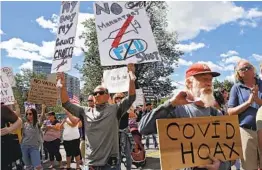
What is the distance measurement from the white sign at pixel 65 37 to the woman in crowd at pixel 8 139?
1279mm

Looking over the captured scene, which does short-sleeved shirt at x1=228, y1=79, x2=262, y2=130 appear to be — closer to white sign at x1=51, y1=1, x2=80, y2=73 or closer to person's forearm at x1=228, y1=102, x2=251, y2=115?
person's forearm at x1=228, y1=102, x2=251, y2=115

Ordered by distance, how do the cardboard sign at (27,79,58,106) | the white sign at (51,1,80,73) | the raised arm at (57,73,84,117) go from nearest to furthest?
the raised arm at (57,73,84,117), the white sign at (51,1,80,73), the cardboard sign at (27,79,58,106)

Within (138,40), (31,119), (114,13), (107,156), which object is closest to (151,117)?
(107,156)

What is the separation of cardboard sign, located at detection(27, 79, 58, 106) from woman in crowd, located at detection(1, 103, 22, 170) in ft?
10.6

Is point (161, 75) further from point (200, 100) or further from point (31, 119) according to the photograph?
point (200, 100)

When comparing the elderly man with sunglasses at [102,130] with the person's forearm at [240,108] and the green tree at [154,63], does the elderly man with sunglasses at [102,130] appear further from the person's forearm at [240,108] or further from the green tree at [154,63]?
the green tree at [154,63]

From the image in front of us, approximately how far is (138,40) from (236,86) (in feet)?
5.21

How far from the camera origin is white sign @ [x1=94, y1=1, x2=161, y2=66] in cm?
552

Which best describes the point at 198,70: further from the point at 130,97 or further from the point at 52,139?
the point at 52,139

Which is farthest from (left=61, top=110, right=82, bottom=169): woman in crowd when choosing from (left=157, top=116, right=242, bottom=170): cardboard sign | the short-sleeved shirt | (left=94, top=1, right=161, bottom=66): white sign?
(left=157, top=116, right=242, bottom=170): cardboard sign

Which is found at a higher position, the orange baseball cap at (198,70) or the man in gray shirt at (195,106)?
the orange baseball cap at (198,70)

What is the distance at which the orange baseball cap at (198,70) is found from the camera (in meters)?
3.04

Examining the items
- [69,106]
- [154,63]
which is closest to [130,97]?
[69,106]

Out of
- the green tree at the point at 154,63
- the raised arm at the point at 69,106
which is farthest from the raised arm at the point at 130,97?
the green tree at the point at 154,63
